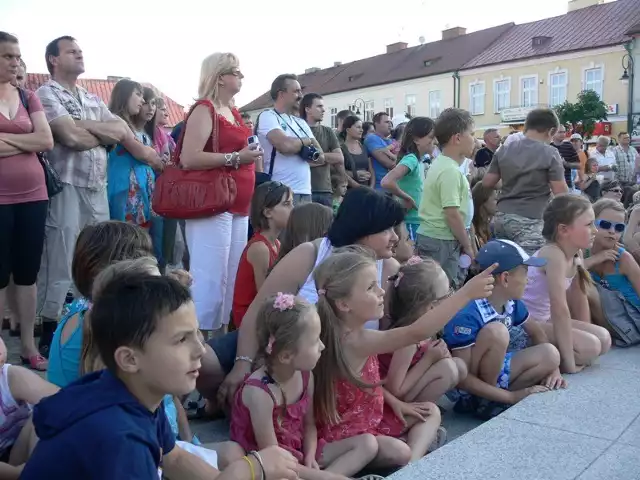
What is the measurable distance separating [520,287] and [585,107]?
25072 mm

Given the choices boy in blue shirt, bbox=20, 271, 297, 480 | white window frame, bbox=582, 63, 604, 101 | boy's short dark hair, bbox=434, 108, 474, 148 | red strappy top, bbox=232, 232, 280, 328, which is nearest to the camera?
boy in blue shirt, bbox=20, 271, 297, 480

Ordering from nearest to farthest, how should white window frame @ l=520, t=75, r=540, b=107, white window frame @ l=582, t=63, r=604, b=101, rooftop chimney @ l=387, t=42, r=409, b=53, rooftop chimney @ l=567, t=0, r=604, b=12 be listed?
1. white window frame @ l=582, t=63, r=604, b=101
2. white window frame @ l=520, t=75, r=540, b=107
3. rooftop chimney @ l=567, t=0, r=604, b=12
4. rooftop chimney @ l=387, t=42, r=409, b=53

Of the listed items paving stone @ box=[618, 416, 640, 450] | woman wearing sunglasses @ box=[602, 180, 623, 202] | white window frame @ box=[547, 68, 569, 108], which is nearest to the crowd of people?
paving stone @ box=[618, 416, 640, 450]

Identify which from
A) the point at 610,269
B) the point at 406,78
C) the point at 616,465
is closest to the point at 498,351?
the point at 616,465

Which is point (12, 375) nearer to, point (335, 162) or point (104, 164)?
point (104, 164)

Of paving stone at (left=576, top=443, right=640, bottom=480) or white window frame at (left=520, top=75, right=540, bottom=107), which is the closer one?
paving stone at (left=576, top=443, right=640, bottom=480)

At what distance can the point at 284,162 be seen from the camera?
18.9 ft

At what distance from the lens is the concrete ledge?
9.38 feet

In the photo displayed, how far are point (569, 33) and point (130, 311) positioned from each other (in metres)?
43.2

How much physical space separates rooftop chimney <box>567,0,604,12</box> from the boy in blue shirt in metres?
46.4

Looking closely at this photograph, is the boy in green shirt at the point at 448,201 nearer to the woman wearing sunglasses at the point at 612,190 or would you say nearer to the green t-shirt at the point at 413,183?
the green t-shirt at the point at 413,183

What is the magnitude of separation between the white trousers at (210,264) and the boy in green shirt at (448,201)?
1639 millimetres

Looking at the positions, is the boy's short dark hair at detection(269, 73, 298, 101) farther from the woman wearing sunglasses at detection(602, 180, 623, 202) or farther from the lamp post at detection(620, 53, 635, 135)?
the lamp post at detection(620, 53, 635, 135)

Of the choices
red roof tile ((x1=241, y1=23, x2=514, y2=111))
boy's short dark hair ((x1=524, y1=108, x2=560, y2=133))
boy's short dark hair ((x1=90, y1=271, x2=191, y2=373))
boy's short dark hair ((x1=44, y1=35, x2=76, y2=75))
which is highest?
red roof tile ((x1=241, y1=23, x2=514, y2=111))
